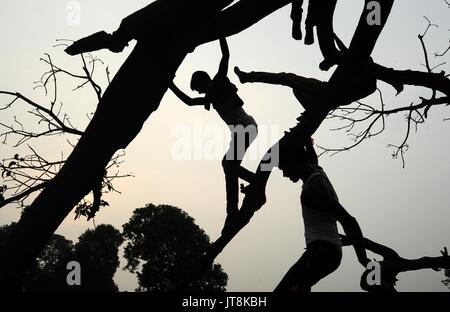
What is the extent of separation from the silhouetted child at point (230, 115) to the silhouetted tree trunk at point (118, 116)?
3.68 ft

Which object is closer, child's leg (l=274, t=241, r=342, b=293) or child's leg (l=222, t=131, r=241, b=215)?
child's leg (l=274, t=241, r=342, b=293)

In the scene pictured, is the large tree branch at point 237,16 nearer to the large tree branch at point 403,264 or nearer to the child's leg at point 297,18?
the child's leg at point 297,18

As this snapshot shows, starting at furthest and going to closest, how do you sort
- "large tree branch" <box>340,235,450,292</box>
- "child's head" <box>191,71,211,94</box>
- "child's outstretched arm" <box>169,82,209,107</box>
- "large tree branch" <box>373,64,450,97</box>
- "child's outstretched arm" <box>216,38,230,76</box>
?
"child's head" <box>191,71,211,94</box> < "large tree branch" <box>340,235,450,292</box> < "child's outstretched arm" <box>169,82,209,107</box> < "child's outstretched arm" <box>216,38,230,76</box> < "large tree branch" <box>373,64,450,97</box>

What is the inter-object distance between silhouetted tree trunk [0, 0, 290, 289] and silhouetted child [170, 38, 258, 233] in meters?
1.12

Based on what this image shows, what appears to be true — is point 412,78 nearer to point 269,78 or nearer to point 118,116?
point 269,78

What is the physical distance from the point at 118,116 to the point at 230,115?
194 cm

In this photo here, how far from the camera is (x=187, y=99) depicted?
345 centimetres

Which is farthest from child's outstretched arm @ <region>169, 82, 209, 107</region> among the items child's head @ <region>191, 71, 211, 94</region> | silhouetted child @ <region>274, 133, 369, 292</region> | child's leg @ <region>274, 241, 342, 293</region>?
child's leg @ <region>274, 241, 342, 293</region>

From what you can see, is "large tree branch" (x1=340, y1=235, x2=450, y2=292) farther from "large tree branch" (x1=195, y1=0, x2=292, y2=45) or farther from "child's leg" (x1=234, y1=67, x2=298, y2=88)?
"large tree branch" (x1=195, y1=0, x2=292, y2=45)

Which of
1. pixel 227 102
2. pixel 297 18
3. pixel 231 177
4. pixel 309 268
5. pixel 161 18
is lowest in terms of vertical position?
pixel 309 268

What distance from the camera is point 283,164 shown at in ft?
8.47

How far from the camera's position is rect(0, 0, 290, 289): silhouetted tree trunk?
1.94 metres

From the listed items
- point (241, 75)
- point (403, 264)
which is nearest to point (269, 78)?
point (241, 75)
